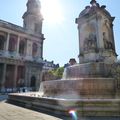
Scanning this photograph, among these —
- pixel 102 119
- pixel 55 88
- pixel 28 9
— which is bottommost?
pixel 102 119

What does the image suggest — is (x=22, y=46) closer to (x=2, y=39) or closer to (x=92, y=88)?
(x=2, y=39)

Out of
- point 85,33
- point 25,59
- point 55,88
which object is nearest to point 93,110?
point 55,88

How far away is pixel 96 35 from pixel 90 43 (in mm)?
705

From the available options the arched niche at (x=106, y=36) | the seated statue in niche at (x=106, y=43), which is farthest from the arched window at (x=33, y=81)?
the seated statue in niche at (x=106, y=43)

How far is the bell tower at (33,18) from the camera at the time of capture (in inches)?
1820

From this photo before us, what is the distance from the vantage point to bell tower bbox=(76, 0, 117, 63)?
12.4m

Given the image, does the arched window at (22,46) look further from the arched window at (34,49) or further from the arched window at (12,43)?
the arched window at (34,49)

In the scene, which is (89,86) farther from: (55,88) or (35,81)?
(35,81)

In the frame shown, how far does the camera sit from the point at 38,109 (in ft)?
28.9

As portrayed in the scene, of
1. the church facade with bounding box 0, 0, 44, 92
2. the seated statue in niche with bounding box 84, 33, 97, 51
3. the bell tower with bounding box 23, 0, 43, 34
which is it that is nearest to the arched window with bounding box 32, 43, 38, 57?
the church facade with bounding box 0, 0, 44, 92

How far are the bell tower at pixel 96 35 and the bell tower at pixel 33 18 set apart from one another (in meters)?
32.9

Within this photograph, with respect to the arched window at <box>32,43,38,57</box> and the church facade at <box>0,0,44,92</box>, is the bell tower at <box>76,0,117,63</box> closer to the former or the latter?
the church facade at <box>0,0,44,92</box>

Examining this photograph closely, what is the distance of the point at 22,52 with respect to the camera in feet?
140

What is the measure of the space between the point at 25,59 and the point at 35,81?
6.26m
